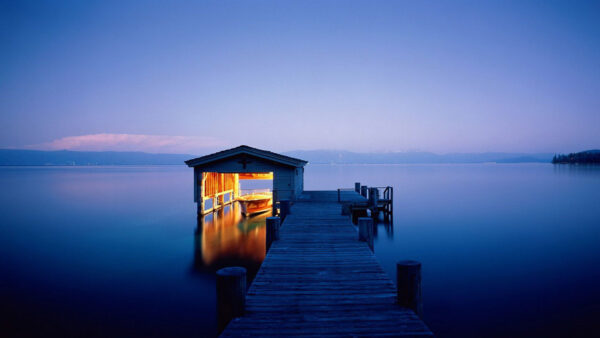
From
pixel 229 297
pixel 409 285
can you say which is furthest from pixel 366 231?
pixel 229 297

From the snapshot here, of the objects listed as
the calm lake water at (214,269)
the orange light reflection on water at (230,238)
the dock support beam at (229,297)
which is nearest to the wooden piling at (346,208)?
the calm lake water at (214,269)

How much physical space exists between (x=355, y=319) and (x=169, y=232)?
2066cm

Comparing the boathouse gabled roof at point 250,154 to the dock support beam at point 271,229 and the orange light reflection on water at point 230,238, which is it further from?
the dock support beam at point 271,229

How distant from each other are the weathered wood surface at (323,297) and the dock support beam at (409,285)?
17cm

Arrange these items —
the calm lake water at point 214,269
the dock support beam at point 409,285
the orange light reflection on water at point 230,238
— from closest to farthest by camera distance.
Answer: the dock support beam at point 409,285, the calm lake water at point 214,269, the orange light reflection on water at point 230,238

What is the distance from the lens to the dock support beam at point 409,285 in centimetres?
609

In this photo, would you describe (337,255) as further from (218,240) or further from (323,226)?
(218,240)

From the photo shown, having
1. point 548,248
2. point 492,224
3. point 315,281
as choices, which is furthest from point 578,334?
point 492,224

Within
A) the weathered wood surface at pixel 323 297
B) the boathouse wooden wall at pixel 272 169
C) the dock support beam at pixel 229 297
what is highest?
the boathouse wooden wall at pixel 272 169

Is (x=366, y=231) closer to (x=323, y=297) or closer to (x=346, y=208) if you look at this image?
(x=323, y=297)

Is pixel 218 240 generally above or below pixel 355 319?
below

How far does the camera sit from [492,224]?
88.2 ft

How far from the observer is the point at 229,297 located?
225 inches

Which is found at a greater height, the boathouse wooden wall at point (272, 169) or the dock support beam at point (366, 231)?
the boathouse wooden wall at point (272, 169)
